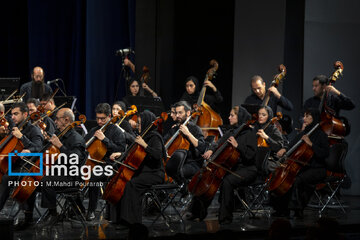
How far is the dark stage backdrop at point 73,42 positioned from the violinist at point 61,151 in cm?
404

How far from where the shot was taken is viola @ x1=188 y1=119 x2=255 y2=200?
18.4ft

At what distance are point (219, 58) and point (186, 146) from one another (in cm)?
306

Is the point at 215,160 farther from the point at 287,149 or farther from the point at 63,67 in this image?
the point at 63,67

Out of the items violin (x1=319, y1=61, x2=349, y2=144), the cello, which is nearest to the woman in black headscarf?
the cello

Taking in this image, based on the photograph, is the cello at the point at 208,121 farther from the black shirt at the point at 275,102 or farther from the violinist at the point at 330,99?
the violinist at the point at 330,99

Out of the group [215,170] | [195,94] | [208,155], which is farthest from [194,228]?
[195,94]

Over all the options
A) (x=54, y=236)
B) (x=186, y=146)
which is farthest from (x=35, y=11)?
(x=54, y=236)

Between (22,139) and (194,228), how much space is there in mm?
1909

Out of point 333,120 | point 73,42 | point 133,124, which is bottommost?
point 133,124

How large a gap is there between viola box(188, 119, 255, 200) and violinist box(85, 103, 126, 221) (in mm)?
924

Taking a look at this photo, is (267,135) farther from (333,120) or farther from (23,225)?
(23,225)

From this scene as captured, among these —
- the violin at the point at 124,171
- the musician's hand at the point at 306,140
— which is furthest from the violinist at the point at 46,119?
the musician's hand at the point at 306,140

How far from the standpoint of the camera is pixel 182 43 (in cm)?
866

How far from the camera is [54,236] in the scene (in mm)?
5055
